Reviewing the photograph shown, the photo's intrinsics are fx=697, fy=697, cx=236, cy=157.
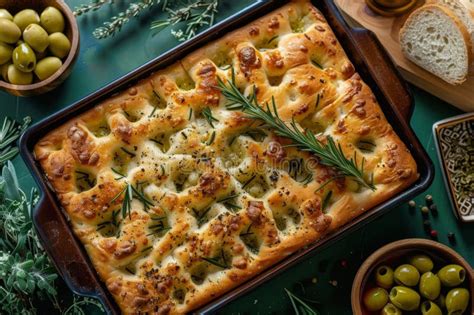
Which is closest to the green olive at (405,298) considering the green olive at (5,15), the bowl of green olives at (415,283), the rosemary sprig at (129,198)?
the bowl of green olives at (415,283)

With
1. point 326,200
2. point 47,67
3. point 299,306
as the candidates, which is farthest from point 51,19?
point 299,306

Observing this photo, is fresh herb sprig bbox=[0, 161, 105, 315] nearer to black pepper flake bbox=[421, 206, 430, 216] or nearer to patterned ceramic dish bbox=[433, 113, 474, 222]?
black pepper flake bbox=[421, 206, 430, 216]

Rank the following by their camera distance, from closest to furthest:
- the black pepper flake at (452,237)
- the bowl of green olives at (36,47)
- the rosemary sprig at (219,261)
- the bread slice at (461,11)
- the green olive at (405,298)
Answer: the rosemary sprig at (219,261)
the green olive at (405,298)
the bowl of green olives at (36,47)
the bread slice at (461,11)
the black pepper flake at (452,237)

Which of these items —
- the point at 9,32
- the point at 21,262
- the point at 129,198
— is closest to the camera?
the point at 129,198

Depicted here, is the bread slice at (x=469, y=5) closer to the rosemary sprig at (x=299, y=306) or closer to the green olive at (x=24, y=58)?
the rosemary sprig at (x=299, y=306)

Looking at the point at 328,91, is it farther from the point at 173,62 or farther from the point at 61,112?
the point at 61,112

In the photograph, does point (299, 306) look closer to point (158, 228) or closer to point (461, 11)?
point (158, 228)

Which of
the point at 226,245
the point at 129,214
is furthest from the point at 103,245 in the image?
the point at 226,245
